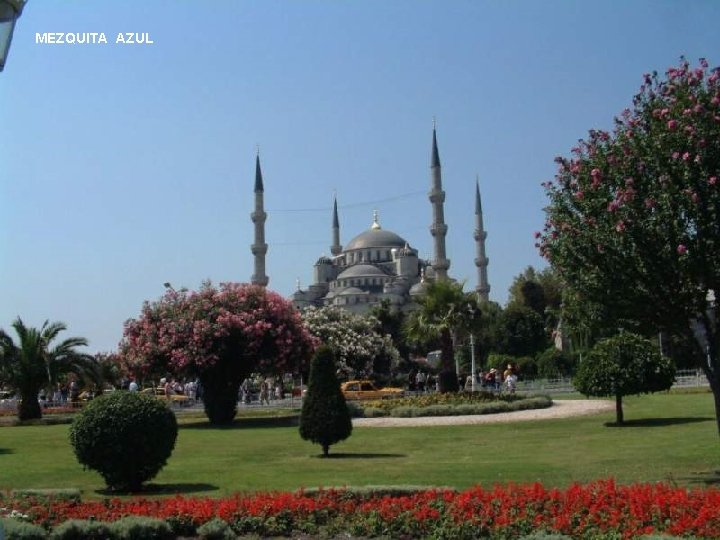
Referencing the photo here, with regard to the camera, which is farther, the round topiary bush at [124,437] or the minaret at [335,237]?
the minaret at [335,237]

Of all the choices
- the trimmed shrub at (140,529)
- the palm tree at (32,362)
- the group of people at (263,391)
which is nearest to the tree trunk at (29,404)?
the palm tree at (32,362)

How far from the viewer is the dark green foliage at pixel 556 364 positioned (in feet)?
179

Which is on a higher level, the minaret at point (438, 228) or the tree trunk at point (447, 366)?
the minaret at point (438, 228)

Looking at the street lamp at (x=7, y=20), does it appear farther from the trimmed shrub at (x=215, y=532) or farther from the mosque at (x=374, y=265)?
the mosque at (x=374, y=265)

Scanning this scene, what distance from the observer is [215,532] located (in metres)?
9.07

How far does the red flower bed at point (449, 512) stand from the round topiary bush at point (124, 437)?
6.70ft

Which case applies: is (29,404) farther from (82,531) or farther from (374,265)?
(374,265)

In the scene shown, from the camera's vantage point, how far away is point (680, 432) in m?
18.4

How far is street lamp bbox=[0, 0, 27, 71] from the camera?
4074 mm

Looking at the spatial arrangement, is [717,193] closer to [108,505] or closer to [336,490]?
[336,490]

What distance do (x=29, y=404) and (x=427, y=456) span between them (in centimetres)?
1926

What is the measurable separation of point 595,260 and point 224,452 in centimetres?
965

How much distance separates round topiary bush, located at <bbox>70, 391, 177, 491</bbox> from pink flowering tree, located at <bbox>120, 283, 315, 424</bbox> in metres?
15.0

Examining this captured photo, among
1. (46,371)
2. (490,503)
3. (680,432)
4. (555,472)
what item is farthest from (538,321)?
(490,503)
